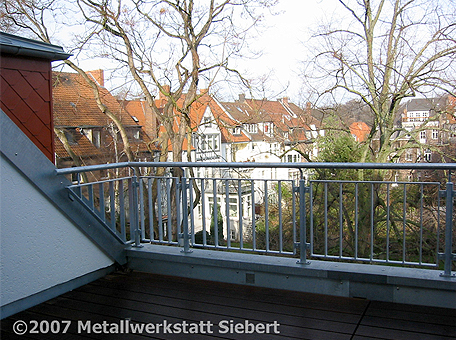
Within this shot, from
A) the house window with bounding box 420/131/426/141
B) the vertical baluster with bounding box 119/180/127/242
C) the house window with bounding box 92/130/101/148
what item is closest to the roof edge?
the vertical baluster with bounding box 119/180/127/242

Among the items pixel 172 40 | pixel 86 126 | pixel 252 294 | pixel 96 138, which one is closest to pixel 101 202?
pixel 252 294

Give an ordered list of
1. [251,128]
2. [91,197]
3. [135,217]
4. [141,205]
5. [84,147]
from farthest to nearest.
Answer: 1. [84,147]
2. [251,128]
3. [135,217]
4. [141,205]
5. [91,197]

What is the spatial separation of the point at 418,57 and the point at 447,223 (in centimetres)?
743

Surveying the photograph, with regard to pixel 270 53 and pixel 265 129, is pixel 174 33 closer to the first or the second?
pixel 270 53

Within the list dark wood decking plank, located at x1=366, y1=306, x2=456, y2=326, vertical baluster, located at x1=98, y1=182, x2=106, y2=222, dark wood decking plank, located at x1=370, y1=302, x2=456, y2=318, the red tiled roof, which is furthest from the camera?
the red tiled roof

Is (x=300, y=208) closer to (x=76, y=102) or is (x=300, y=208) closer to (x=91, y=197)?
(x=91, y=197)

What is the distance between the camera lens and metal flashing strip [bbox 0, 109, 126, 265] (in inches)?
119

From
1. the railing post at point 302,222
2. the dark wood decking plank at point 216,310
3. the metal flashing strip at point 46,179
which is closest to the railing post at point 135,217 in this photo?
the metal flashing strip at point 46,179

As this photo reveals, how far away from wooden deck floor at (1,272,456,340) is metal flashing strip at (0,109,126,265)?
46 centimetres

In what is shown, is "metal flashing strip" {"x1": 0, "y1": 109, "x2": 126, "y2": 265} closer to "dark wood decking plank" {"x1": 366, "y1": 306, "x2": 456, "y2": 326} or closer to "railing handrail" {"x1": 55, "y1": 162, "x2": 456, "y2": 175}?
"railing handrail" {"x1": 55, "y1": 162, "x2": 456, "y2": 175}

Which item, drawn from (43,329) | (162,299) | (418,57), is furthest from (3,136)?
(418,57)

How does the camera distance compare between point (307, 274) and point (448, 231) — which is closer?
point (448, 231)

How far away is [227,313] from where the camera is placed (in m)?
2.98

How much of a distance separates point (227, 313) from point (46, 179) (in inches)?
68.0
